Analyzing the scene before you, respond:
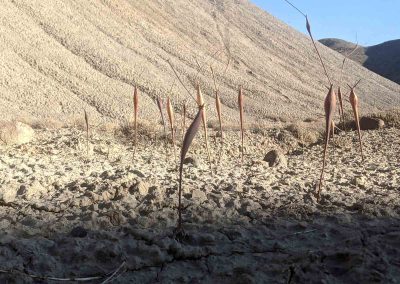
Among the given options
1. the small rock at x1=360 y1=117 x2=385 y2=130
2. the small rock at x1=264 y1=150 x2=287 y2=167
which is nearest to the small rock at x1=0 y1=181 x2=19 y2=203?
the small rock at x1=264 y1=150 x2=287 y2=167

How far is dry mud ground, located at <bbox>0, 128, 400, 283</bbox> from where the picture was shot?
93.8 inches

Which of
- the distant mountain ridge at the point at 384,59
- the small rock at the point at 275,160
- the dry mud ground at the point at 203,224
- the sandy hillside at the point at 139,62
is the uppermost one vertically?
the distant mountain ridge at the point at 384,59

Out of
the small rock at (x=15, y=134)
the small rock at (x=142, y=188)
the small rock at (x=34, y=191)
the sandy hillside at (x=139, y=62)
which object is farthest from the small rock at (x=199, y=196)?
the sandy hillside at (x=139, y=62)

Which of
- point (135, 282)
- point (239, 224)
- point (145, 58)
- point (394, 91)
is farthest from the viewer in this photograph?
point (394, 91)

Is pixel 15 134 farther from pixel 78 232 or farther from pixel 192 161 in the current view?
pixel 78 232

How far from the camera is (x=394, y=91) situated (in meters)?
25.6

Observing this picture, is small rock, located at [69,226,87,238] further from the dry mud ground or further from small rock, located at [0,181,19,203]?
small rock, located at [0,181,19,203]

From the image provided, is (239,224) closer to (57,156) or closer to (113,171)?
(113,171)

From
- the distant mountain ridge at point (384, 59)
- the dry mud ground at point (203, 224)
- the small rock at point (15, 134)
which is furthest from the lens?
the distant mountain ridge at point (384, 59)

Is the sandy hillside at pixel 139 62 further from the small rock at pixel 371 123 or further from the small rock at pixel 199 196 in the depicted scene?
the small rock at pixel 199 196

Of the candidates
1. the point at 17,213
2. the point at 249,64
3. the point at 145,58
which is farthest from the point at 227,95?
the point at 17,213

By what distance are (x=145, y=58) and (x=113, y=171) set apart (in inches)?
561

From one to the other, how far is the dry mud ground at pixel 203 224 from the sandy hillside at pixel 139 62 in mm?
6220

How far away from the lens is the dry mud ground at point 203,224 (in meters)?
2.38
